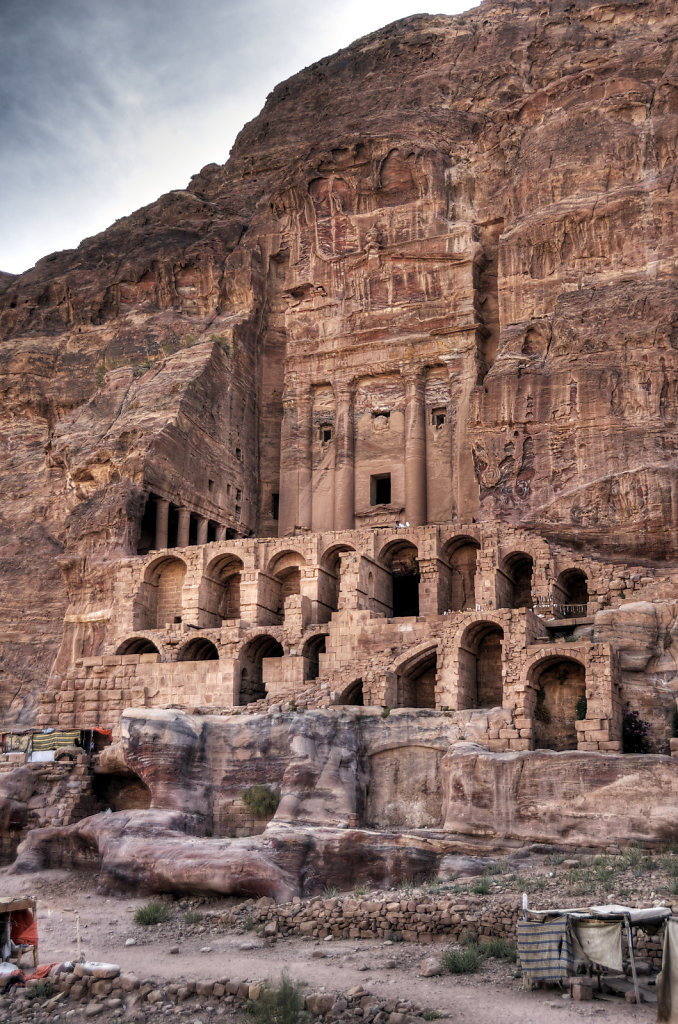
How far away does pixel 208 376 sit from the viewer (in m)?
48.5

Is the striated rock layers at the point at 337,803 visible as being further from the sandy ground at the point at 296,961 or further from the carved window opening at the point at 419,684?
the carved window opening at the point at 419,684

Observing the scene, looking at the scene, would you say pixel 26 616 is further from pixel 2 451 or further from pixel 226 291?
pixel 226 291

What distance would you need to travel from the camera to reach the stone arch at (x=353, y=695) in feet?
113

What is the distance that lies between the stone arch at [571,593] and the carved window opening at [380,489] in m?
12.6

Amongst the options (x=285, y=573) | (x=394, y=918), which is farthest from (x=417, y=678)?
(x=394, y=918)

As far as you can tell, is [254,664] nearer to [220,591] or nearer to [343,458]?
[220,591]

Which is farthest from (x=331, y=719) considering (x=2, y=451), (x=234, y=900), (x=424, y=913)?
(x=2, y=451)

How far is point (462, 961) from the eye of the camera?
19062 mm

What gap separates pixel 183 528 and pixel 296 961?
89.1 ft

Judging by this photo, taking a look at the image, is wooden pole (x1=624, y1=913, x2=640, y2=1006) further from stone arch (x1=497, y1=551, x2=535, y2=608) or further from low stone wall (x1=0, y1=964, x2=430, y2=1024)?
stone arch (x1=497, y1=551, x2=535, y2=608)

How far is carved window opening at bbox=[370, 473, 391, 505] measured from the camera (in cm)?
4922

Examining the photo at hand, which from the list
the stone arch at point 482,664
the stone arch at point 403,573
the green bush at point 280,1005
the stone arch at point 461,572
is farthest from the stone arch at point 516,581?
the green bush at point 280,1005

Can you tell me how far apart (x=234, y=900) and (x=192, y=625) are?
17.5 meters

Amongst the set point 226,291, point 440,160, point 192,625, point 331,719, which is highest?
point 440,160
